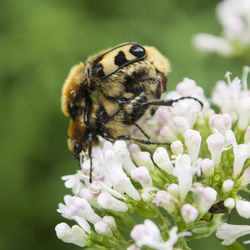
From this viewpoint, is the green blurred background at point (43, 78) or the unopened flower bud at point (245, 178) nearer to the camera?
the unopened flower bud at point (245, 178)

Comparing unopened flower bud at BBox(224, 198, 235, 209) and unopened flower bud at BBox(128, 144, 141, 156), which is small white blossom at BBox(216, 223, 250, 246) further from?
unopened flower bud at BBox(128, 144, 141, 156)

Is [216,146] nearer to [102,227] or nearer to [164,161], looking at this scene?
[164,161]

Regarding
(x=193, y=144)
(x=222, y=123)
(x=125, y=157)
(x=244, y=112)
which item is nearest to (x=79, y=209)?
(x=125, y=157)

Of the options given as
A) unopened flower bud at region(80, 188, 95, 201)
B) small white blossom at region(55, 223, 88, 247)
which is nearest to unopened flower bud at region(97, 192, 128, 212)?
unopened flower bud at region(80, 188, 95, 201)

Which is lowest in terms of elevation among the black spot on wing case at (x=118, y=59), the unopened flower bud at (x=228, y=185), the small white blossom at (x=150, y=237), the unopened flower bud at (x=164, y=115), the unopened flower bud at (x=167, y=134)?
the small white blossom at (x=150, y=237)

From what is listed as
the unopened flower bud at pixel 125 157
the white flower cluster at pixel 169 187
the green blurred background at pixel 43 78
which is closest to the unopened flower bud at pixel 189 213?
the white flower cluster at pixel 169 187

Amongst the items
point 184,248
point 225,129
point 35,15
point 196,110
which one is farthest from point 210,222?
point 35,15

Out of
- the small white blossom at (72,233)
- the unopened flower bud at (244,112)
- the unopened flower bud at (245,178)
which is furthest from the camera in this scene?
the unopened flower bud at (244,112)

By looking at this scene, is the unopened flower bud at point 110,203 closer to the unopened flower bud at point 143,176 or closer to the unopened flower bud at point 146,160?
the unopened flower bud at point 143,176
